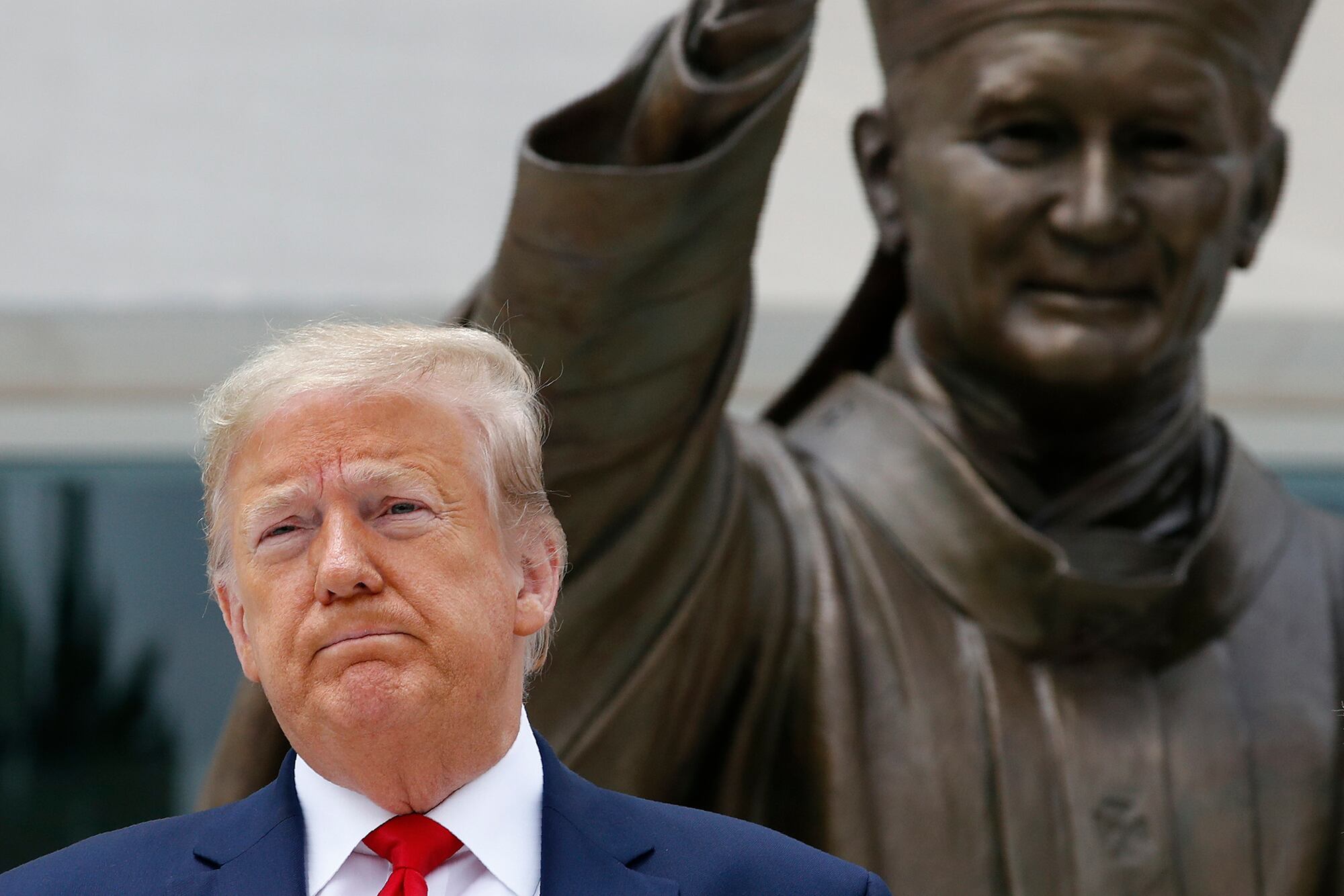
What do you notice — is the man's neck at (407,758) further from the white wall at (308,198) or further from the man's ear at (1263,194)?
the white wall at (308,198)

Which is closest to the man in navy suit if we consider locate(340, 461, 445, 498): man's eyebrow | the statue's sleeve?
locate(340, 461, 445, 498): man's eyebrow

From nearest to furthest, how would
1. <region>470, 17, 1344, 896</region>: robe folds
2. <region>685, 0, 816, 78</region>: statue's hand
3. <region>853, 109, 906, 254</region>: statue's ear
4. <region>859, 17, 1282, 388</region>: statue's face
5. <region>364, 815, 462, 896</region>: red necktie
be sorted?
<region>364, 815, 462, 896</region>: red necktie → <region>685, 0, 816, 78</region>: statue's hand → <region>470, 17, 1344, 896</region>: robe folds → <region>859, 17, 1282, 388</region>: statue's face → <region>853, 109, 906, 254</region>: statue's ear

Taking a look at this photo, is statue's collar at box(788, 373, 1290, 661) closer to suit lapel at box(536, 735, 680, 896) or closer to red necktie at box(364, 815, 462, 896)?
suit lapel at box(536, 735, 680, 896)

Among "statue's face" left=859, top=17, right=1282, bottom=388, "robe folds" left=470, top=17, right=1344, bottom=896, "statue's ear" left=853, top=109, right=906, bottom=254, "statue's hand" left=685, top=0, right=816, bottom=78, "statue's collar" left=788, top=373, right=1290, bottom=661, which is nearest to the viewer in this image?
"statue's hand" left=685, top=0, right=816, bottom=78

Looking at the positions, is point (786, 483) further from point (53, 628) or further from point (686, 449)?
point (53, 628)

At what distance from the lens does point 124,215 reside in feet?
17.4

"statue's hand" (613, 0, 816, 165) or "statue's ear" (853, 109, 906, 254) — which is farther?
"statue's ear" (853, 109, 906, 254)

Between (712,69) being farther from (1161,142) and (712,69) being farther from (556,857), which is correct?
(556,857)

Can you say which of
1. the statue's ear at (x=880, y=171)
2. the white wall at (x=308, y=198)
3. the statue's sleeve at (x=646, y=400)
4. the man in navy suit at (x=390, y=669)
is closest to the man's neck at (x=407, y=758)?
the man in navy suit at (x=390, y=669)

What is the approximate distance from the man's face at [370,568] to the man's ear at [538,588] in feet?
0.09

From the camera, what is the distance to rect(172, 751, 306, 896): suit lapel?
4.17ft

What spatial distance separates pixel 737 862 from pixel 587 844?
0.09 metres

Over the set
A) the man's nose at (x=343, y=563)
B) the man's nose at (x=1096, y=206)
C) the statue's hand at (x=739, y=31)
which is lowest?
the man's nose at (x=1096, y=206)

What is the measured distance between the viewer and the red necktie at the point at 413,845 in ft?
4.09
